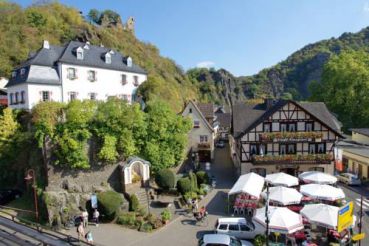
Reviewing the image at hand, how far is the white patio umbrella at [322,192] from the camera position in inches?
850

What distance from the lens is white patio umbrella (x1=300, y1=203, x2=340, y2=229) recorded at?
57.3 feet

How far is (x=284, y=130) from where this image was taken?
29.8 m

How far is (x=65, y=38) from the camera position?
57.7 m

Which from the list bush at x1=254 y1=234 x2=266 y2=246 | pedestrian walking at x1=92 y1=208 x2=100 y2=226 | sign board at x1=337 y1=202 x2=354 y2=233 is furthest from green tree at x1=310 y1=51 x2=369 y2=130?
pedestrian walking at x1=92 y1=208 x2=100 y2=226

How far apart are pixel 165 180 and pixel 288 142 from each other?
1327cm

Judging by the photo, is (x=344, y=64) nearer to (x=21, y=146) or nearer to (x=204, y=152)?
(x=204, y=152)

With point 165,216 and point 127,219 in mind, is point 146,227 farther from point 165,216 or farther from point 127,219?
point 127,219

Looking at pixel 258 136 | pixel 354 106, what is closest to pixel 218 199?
pixel 258 136

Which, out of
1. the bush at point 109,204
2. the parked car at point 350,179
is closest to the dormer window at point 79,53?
the bush at point 109,204

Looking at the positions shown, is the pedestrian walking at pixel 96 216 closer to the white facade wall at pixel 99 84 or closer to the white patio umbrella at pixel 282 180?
the white patio umbrella at pixel 282 180

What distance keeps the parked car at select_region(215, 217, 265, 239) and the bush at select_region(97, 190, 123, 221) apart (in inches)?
321

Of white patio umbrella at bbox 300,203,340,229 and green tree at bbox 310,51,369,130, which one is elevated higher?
green tree at bbox 310,51,369,130

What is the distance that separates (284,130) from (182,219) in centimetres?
1456

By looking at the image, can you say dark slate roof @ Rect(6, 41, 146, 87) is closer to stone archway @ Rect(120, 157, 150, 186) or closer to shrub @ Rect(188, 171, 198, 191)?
stone archway @ Rect(120, 157, 150, 186)
